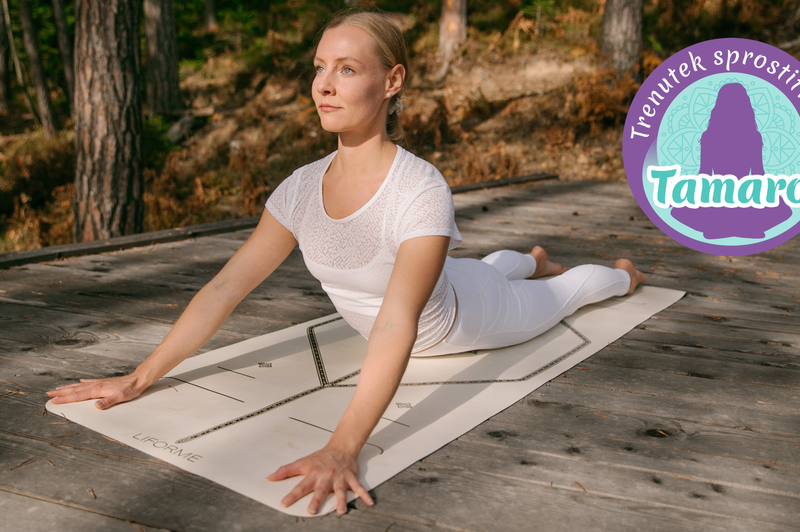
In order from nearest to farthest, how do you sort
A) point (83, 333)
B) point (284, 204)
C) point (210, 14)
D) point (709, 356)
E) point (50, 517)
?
point (50, 517), point (284, 204), point (709, 356), point (83, 333), point (210, 14)

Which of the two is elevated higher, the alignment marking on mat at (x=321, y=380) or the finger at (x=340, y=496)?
the finger at (x=340, y=496)

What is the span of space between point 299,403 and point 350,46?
103 cm

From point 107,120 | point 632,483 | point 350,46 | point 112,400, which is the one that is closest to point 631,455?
point 632,483

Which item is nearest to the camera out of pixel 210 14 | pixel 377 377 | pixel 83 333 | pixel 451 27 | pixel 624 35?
pixel 377 377

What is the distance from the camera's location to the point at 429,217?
5.73 feet

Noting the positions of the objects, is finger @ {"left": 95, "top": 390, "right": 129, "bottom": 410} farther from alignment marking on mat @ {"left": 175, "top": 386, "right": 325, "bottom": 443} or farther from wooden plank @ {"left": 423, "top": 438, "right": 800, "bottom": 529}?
wooden plank @ {"left": 423, "top": 438, "right": 800, "bottom": 529}

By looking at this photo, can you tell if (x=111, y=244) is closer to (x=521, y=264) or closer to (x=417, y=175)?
(x=521, y=264)

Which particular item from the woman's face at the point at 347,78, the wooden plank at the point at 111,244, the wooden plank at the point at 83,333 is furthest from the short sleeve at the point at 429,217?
the wooden plank at the point at 111,244

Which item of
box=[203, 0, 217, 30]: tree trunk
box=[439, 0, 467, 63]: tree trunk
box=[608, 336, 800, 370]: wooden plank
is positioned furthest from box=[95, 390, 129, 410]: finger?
box=[203, 0, 217, 30]: tree trunk

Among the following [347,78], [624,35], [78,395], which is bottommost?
[78,395]

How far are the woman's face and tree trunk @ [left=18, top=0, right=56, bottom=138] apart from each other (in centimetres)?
1224

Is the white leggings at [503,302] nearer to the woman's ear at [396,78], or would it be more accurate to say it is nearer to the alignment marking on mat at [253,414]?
the alignment marking on mat at [253,414]

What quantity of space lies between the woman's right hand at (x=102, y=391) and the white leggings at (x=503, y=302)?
3.10 ft

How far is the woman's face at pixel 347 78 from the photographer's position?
5.73 feet
